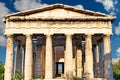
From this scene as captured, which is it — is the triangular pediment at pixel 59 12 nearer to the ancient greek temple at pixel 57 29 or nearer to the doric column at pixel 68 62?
the ancient greek temple at pixel 57 29

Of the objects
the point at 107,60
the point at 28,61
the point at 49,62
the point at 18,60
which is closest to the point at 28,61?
the point at 28,61

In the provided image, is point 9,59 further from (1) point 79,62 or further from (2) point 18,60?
(1) point 79,62

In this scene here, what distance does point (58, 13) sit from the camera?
111 feet

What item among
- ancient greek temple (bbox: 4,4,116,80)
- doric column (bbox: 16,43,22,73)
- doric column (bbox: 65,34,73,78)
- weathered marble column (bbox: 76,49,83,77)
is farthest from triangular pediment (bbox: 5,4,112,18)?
weathered marble column (bbox: 76,49,83,77)

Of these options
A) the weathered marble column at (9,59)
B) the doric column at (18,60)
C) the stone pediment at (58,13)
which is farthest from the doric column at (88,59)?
the doric column at (18,60)

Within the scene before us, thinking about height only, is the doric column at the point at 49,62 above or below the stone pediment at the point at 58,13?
below

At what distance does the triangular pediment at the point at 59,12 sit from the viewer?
110 feet

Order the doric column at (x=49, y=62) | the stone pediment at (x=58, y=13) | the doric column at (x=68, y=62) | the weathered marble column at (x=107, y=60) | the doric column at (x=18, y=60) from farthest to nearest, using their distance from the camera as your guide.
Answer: the doric column at (x=18, y=60) → the stone pediment at (x=58, y=13) → the doric column at (x=49, y=62) → the doric column at (x=68, y=62) → the weathered marble column at (x=107, y=60)

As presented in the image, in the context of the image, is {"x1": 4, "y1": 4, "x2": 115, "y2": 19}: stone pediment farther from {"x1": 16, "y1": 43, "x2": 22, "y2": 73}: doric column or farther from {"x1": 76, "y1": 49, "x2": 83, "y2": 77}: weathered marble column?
{"x1": 76, "y1": 49, "x2": 83, "y2": 77}: weathered marble column

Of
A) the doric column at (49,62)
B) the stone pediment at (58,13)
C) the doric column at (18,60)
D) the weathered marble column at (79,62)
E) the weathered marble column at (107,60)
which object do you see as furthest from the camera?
the weathered marble column at (79,62)

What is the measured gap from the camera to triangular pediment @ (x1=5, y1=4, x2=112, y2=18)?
3344 cm

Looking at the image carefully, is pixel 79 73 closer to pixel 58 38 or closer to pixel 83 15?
pixel 58 38

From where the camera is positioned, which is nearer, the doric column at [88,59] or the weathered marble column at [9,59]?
the doric column at [88,59]

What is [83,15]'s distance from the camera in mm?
33625
